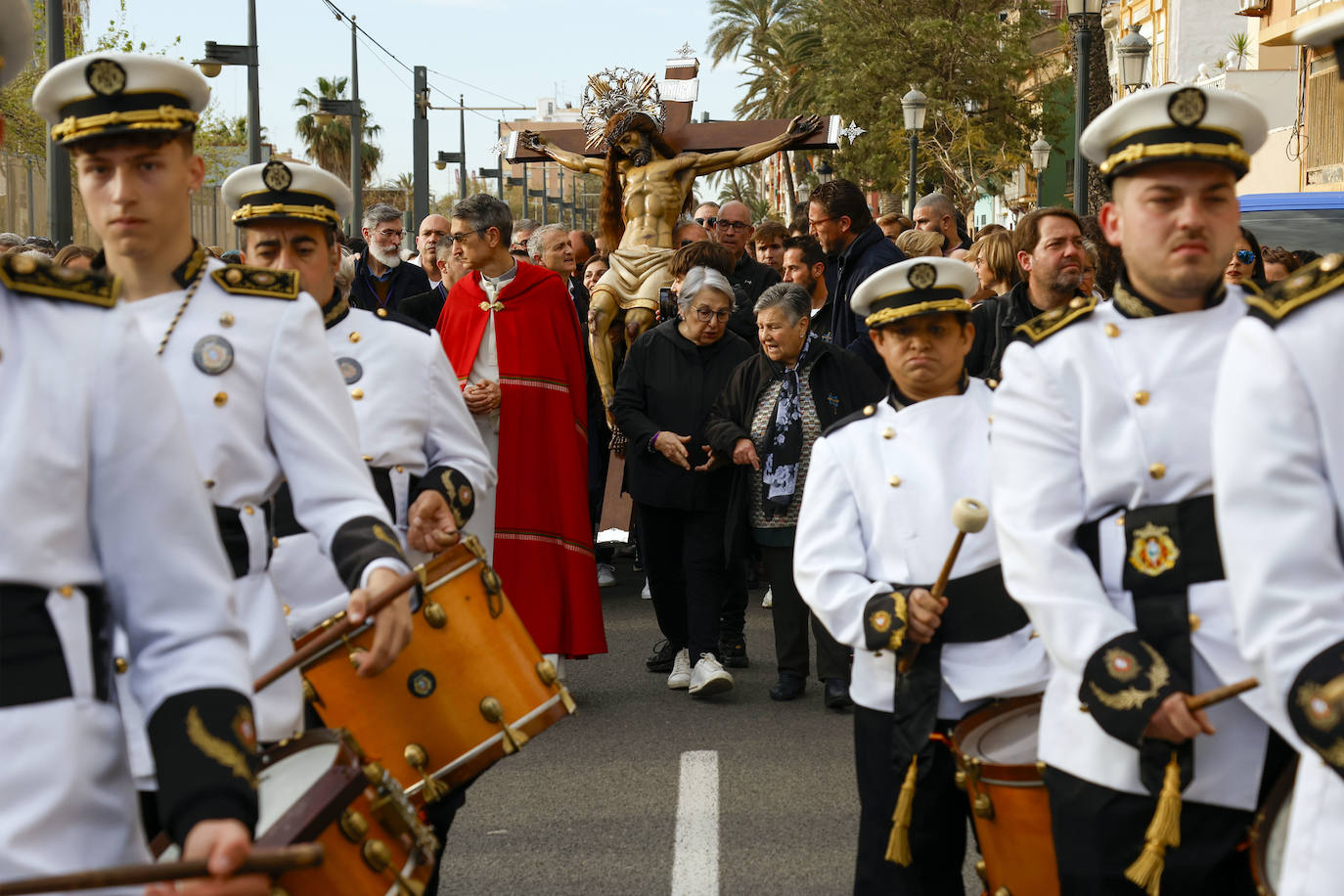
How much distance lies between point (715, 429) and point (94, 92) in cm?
512

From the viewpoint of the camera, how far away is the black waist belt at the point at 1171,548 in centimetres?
295

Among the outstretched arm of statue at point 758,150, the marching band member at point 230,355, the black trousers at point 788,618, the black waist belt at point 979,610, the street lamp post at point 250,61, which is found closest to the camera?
the marching band member at point 230,355

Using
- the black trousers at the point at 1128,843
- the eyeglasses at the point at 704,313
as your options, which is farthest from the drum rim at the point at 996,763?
the eyeglasses at the point at 704,313

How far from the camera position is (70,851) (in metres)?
1.91

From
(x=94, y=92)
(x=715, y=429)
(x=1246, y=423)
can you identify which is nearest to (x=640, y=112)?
(x=715, y=429)

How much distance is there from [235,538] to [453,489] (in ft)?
4.57

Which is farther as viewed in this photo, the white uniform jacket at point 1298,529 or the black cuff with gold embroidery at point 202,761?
the white uniform jacket at point 1298,529

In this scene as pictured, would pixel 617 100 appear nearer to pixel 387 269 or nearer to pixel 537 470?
pixel 387 269

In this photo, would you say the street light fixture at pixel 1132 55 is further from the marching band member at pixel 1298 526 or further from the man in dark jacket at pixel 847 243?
the marching band member at pixel 1298 526

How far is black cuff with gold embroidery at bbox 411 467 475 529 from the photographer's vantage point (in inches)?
183

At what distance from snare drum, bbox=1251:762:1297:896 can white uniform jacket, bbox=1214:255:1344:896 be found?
0.10 m

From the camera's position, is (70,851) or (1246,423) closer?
(70,851)

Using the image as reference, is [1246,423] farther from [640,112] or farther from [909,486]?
[640,112]

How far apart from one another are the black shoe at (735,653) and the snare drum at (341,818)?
18.2 feet
